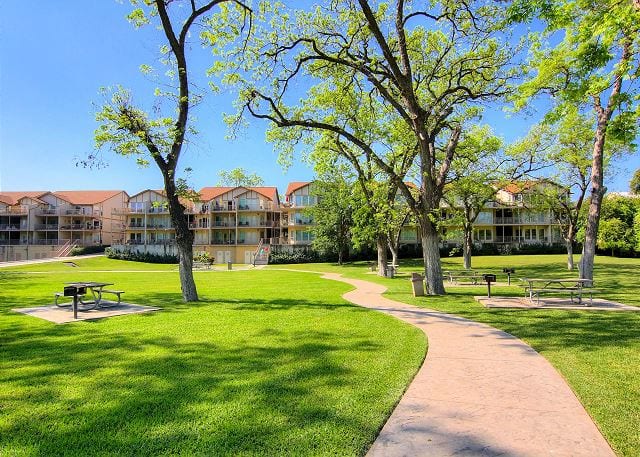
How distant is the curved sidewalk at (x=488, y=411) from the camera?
3.57 m

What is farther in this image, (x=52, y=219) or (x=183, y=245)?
(x=52, y=219)

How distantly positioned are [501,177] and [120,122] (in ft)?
82.3

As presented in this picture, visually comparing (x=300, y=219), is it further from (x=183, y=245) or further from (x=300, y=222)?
(x=183, y=245)

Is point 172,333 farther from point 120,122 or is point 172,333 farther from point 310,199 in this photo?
point 310,199

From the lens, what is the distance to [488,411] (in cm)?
436

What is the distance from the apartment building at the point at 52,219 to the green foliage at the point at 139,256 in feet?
39.1

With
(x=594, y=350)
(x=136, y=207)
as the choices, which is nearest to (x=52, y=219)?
(x=136, y=207)

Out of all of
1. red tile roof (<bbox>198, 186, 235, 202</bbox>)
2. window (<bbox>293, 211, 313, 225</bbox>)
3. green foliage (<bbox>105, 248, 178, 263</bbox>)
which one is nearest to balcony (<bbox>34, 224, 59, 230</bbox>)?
green foliage (<bbox>105, 248, 178, 263</bbox>)

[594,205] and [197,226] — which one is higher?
[197,226]

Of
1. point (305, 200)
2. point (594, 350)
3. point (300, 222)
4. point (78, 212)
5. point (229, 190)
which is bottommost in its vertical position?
point (594, 350)

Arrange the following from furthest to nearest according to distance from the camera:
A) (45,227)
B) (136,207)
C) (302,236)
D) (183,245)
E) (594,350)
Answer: (136,207)
(45,227)
(302,236)
(183,245)
(594,350)

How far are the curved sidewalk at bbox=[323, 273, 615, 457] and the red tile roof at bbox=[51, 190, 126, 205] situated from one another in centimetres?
7012

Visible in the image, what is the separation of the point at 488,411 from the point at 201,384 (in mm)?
3471

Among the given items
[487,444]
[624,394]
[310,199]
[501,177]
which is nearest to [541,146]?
[501,177]
